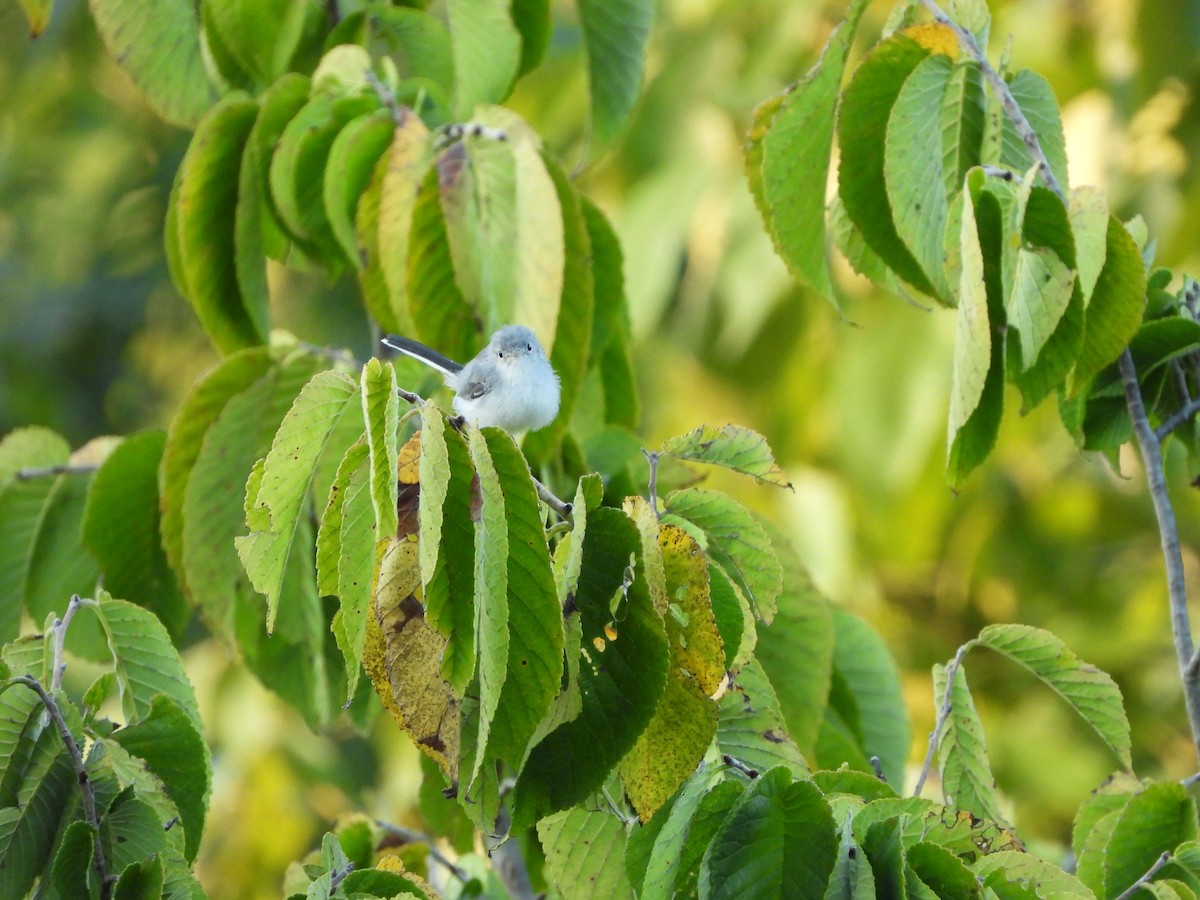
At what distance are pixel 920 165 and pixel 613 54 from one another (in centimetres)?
85

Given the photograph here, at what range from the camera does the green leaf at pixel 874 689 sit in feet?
7.41

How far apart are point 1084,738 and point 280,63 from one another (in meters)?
6.37

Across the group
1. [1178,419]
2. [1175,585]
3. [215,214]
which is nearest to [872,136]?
[1178,419]

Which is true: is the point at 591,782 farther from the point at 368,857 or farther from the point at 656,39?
the point at 656,39

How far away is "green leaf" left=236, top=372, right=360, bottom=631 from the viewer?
136cm

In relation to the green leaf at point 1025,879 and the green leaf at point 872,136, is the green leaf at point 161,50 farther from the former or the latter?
the green leaf at point 1025,879

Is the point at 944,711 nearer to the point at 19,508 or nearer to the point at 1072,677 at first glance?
the point at 1072,677

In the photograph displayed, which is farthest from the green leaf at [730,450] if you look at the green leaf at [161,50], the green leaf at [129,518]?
the green leaf at [161,50]

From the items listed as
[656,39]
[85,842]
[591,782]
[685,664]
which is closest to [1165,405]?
[685,664]

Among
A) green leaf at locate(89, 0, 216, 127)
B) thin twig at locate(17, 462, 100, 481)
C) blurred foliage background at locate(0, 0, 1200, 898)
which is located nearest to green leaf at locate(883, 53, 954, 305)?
green leaf at locate(89, 0, 216, 127)

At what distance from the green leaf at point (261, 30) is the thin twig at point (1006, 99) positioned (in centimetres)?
113

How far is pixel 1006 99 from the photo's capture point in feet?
5.71

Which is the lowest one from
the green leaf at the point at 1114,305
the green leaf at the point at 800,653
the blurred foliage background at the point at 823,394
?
the blurred foliage background at the point at 823,394

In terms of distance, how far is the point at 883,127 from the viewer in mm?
1857
